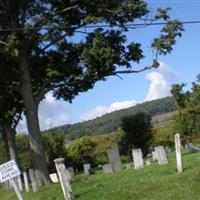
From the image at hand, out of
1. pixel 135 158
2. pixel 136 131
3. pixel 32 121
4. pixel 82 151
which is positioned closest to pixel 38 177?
pixel 32 121

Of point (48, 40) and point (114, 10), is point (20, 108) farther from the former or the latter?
point (114, 10)

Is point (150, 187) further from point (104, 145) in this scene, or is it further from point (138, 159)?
point (104, 145)

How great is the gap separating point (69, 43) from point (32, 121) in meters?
4.78

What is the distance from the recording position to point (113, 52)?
31516mm

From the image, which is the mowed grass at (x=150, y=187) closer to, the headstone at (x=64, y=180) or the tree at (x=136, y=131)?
the headstone at (x=64, y=180)

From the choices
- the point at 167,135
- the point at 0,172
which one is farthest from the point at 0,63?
the point at 167,135

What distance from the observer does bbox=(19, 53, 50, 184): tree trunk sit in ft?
106

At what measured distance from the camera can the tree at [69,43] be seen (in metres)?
31.2

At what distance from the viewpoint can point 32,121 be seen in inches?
1277

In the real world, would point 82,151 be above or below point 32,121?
below

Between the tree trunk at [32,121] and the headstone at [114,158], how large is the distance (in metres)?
5.14

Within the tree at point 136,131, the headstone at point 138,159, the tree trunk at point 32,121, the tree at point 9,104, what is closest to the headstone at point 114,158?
the headstone at point 138,159

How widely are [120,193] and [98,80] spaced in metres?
15.6

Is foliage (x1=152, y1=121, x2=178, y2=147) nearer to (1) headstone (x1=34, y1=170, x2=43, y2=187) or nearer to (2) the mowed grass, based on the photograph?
(1) headstone (x1=34, y1=170, x2=43, y2=187)
